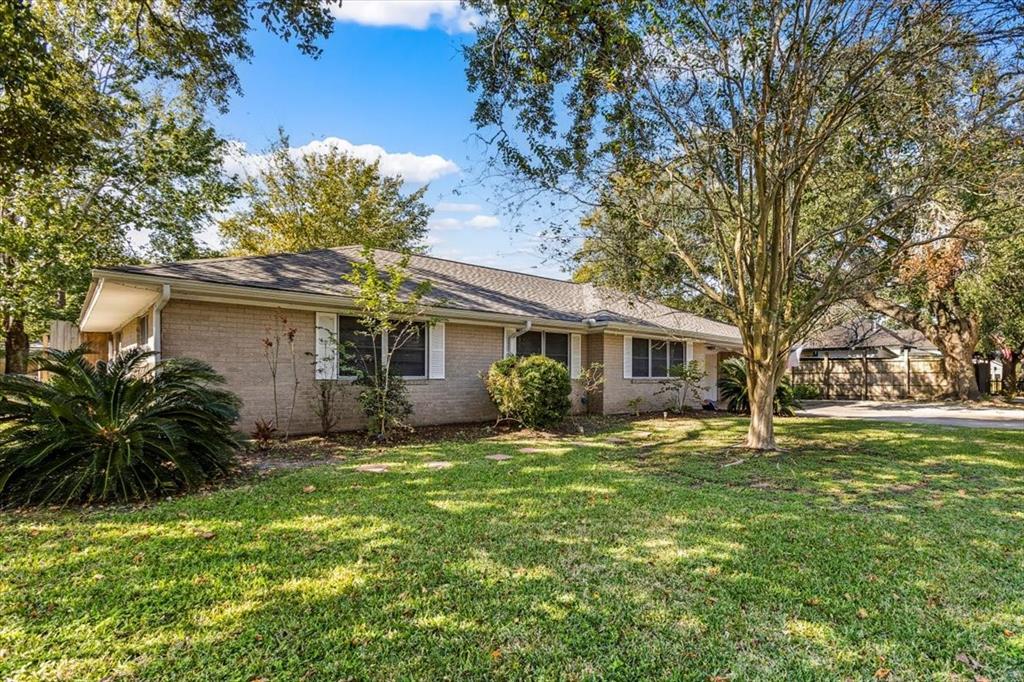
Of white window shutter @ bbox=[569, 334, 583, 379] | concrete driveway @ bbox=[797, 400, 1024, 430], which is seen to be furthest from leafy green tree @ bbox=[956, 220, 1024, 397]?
white window shutter @ bbox=[569, 334, 583, 379]

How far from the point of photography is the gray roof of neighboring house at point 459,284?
9250 millimetres

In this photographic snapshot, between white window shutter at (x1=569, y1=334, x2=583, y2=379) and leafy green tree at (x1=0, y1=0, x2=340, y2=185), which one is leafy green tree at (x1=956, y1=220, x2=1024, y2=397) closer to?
white window shutter at (x1=569, y1=334, x2=583, y2=379)

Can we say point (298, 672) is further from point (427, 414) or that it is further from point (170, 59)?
point (170, 59)

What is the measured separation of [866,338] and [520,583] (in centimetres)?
3033

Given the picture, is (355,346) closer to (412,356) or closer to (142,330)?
(412,356)

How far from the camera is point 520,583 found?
3451 mm

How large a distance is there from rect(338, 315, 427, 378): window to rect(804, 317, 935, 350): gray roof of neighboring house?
916 inches

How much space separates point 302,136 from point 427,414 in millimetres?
19992

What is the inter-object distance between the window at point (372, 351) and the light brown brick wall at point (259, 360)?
349 millimetres

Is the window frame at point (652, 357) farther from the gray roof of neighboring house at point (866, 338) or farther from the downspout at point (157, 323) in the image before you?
the gray roof of neighboring house at point (866, 338)

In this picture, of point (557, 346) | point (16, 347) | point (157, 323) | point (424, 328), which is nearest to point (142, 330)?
point (157, 323)

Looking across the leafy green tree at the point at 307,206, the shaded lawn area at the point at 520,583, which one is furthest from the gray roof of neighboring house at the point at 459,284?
the leafy green tree at the point at 307,206

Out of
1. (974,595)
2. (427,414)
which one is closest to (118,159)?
(427,414)

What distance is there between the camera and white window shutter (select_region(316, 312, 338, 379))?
986cm
